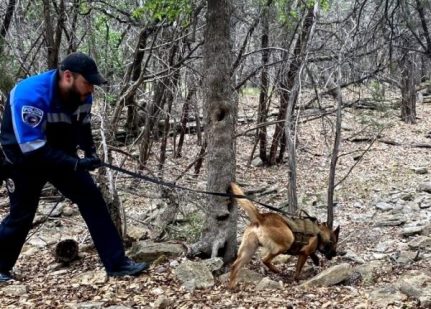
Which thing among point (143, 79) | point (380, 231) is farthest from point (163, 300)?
point (380, 231)

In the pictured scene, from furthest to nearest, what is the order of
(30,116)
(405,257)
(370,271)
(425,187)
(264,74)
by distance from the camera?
(425,187) < (264,74) < (405,257) < (370,271) < (30,116)

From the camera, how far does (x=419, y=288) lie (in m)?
4.42

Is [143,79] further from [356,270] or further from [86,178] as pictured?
[356,270]

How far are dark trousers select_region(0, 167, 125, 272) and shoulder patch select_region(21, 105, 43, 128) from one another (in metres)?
0.56

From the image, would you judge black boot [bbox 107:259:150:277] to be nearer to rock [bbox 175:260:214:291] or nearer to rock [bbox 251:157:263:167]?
rock [bbox 175:260:214:291]

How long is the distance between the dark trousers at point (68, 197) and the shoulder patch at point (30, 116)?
563mm

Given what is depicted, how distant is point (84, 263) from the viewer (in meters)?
5.76

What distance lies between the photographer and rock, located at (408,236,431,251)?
705 cm

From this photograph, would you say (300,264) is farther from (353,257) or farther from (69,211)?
(69,211)

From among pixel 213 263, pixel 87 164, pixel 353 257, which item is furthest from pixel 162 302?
pixel 353 257

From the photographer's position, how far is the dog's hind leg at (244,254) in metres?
5.00

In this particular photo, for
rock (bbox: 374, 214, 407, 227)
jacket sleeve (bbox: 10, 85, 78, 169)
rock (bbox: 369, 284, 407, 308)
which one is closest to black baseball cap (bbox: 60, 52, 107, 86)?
jacket sleeve (bbox: 10, 85, 78, 169)

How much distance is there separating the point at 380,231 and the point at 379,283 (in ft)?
11.6

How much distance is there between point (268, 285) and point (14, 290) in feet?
7.39
